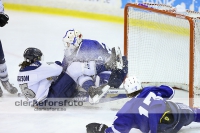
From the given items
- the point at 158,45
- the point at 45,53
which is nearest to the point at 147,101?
the point at 158,45

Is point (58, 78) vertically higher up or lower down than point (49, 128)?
higher up

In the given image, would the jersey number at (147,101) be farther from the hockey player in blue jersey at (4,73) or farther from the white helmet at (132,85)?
the hockey player in blue jersey at (4,73)

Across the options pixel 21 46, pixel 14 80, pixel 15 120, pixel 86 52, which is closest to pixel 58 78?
pixel 86 52

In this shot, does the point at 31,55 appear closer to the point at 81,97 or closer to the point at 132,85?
the point at 81,97

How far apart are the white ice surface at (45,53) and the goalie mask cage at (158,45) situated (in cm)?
18

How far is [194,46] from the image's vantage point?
2229mm

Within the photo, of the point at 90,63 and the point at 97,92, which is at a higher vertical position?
the point at 90,63

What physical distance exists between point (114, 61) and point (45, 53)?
1.36m

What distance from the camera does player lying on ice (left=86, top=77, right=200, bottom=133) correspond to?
5.67ft

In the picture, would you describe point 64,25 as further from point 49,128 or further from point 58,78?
point 49,128

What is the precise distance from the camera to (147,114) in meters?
1.72

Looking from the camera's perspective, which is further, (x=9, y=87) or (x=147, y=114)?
(x=9, y=87)

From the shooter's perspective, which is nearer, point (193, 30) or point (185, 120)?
point (185, 120)

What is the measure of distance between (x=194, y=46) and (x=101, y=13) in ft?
7.72
